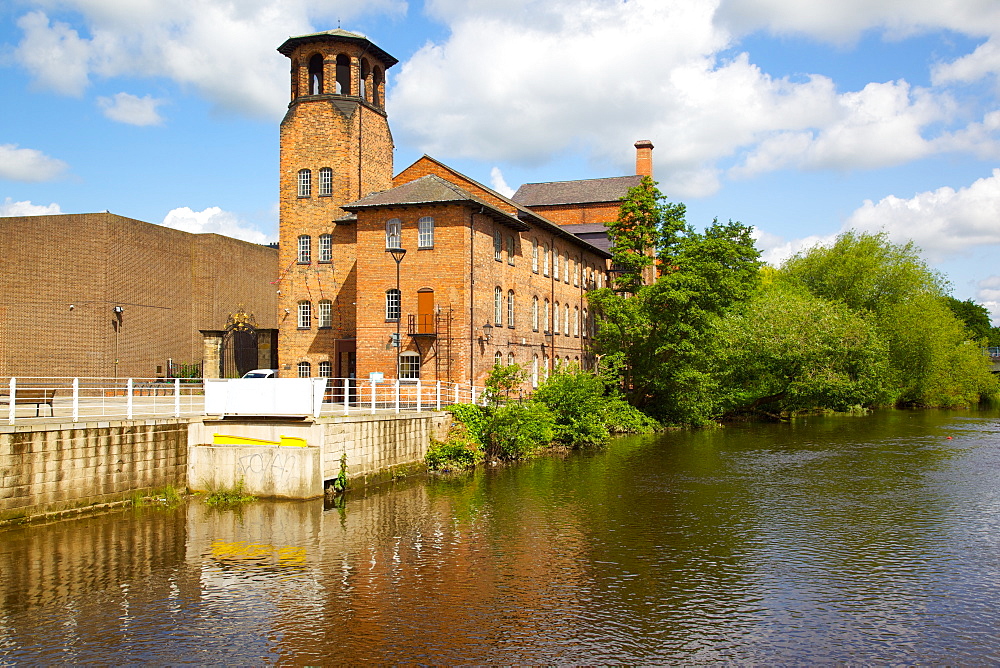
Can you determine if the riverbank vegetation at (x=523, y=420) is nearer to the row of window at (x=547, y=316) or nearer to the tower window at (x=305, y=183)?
the row of window at (x=547, y=316)

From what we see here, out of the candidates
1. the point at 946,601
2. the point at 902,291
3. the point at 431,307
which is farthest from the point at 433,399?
the point at 902,291

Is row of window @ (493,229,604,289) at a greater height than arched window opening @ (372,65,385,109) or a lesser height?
lesser

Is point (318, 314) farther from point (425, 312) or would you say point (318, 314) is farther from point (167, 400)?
point (167, 400)

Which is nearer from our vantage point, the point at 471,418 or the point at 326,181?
the point at 471,418

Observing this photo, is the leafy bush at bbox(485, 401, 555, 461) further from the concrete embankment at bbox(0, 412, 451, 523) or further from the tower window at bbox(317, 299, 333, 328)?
the tower window at bbox(317, 299, 333, 328)

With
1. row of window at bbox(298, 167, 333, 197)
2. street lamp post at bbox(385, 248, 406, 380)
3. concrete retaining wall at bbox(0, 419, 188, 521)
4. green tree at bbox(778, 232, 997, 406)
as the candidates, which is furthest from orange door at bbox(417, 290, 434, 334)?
green tree at bbox(778, 232, 997, 406)

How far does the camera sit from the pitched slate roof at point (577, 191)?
57.8 metres

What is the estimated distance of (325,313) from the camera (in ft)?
120

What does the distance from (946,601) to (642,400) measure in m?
31.0

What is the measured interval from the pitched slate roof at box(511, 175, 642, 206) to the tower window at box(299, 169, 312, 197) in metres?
24.6

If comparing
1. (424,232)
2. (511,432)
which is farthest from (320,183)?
(511,432)

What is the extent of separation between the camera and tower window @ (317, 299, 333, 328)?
3634cm

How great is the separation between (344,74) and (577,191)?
25.6m

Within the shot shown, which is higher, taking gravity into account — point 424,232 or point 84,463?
point 424,232
